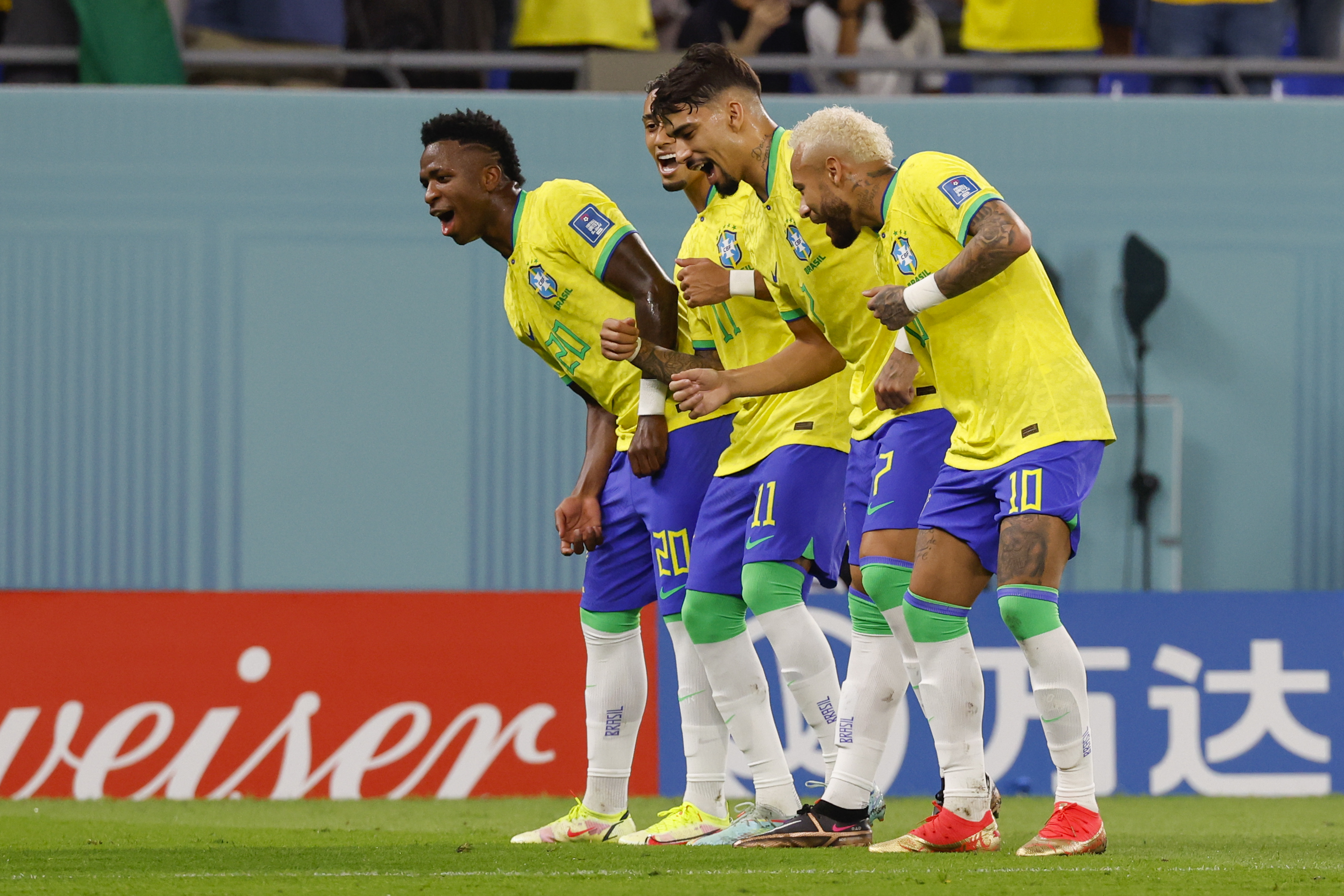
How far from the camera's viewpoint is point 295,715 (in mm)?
6922

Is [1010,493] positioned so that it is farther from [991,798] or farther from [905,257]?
[991,798]

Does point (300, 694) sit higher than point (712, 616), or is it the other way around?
point (712, 616)

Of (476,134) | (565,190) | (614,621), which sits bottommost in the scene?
(614,621)

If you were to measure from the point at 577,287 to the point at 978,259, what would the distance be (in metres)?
1.38

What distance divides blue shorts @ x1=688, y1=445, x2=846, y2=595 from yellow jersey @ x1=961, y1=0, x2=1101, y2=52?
537 cm

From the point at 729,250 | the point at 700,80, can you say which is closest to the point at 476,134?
the point at 700,80

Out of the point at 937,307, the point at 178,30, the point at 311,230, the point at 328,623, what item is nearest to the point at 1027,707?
the point at 328,623

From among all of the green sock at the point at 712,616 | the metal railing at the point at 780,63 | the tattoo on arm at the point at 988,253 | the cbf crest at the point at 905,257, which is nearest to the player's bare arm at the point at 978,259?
the tattoo on arm at the point at 988,253

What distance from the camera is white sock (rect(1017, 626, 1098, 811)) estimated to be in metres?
3.82

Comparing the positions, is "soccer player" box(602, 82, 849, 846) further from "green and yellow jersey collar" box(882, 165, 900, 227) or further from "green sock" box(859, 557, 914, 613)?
"green and yellow jersey collar" box(882, 165, 900, 227)

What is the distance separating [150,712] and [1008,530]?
436 cm

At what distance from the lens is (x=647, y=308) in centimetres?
460

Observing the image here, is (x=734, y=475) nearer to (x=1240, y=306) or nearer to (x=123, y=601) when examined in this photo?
(x=123, y=601)

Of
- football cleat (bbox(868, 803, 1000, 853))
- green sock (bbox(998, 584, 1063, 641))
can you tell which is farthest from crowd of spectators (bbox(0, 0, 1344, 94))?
football cleat (bbox(868, 803, 1000, 853))
